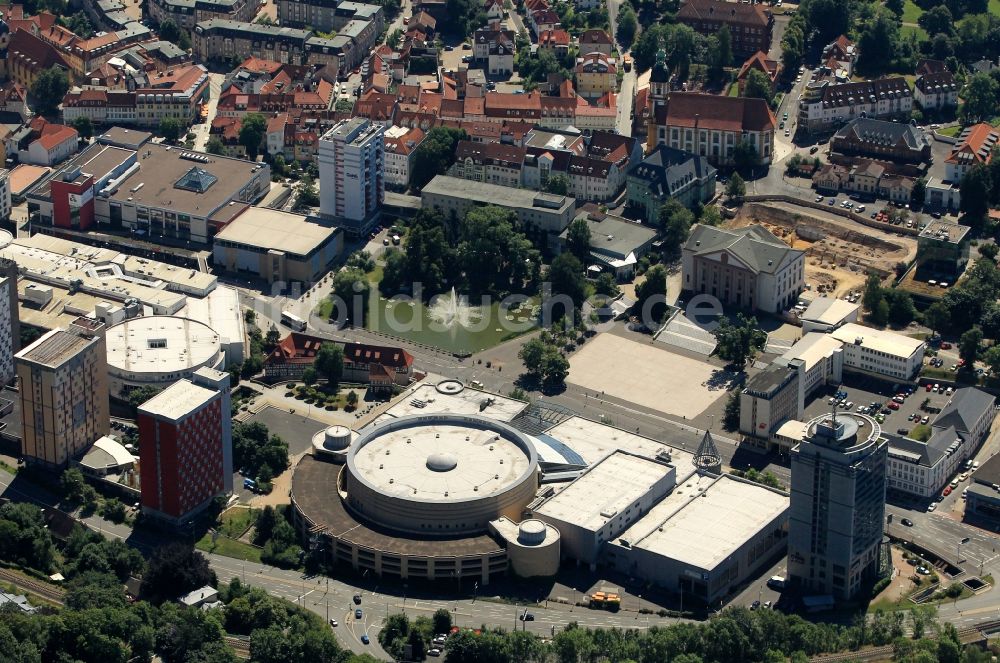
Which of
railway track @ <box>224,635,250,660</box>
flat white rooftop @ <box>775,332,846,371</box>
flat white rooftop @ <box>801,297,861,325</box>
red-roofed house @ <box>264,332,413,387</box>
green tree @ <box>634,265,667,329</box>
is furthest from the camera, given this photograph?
green tree @ <box>634,265,667,329</box>

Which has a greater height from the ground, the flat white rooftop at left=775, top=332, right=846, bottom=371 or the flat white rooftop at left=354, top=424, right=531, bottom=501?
the flat white rooftop at left=775, top=332, right=846, bottom=371

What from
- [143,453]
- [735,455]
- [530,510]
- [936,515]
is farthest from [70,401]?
[936,515]

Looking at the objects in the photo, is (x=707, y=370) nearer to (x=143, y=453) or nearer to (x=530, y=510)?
(x=530, y=510)

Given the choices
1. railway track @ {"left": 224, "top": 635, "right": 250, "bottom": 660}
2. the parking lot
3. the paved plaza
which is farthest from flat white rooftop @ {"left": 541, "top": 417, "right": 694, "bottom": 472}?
railway track @ {"left": 224, "top": 635, "right": 250, "bottom": 660}

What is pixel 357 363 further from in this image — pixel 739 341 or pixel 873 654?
pixel 873 654

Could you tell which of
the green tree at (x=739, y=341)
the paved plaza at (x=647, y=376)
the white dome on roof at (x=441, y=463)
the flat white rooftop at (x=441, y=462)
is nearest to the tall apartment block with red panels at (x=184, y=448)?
the flat white rooftop at (x=441, y=462)

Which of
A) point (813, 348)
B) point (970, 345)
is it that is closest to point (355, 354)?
point (813, 348)

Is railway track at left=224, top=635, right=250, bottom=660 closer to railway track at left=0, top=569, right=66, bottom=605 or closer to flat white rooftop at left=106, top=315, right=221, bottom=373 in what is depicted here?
railway track at left=0, top=569, right=66, bottom=605
